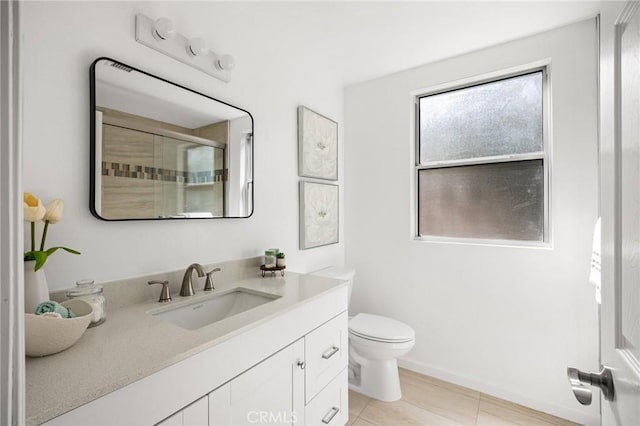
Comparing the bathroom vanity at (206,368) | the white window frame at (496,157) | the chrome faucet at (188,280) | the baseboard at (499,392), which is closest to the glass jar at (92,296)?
the bathroom vanity at (206,368)

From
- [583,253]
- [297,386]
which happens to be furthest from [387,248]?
[297,386]

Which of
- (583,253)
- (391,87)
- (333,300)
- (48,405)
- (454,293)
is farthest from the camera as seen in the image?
(391,87)

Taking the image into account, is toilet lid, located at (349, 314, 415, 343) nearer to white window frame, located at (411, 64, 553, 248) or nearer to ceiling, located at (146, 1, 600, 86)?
white window frame, located at (411, 64, 553, 248)

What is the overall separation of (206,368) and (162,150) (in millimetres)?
942

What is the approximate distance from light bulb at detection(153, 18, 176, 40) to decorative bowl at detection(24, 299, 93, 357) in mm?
1168

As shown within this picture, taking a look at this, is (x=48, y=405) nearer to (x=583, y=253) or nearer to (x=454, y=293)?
(x=454, y=293)

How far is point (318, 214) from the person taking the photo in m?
2.27

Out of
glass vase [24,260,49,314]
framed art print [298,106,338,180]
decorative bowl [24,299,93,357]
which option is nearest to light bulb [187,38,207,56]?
framed art print [298,106,338,180]

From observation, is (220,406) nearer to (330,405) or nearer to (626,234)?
(330,405)

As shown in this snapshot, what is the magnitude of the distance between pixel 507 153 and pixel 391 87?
1.03m

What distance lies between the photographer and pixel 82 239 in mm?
1069

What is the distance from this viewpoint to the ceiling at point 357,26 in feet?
5.08

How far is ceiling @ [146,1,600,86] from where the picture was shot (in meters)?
1.55

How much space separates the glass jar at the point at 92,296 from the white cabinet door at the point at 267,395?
0.47m
